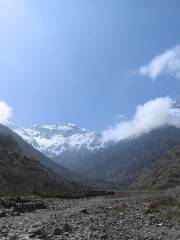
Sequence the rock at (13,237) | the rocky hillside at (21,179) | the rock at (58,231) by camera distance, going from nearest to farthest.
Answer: the rock at (13,237) < the rock at (58,231) < the rocky hillside at (21,179)

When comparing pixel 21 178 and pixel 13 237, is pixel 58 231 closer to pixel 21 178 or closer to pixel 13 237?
pixel 13 237

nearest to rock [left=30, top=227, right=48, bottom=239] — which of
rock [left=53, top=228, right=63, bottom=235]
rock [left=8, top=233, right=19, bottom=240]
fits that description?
rock [left=53, top=228, right=63, bottom=235]

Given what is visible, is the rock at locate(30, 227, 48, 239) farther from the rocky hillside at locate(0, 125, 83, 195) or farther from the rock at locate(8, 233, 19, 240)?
the rocky hillside at locate(0, 125, 83, 195)

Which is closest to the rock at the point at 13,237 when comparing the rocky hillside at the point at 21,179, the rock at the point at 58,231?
Answer: the rock at the point at 58,231

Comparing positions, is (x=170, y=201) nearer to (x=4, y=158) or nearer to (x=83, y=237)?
(x=83, y=237)

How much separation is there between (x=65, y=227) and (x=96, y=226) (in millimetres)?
2280

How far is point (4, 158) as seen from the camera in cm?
16688

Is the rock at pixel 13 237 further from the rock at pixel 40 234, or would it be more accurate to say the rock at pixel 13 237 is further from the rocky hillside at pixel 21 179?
the rocky hillside at pixel 21 179

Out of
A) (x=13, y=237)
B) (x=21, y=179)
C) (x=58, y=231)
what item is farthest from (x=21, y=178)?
(x=13, y=237)

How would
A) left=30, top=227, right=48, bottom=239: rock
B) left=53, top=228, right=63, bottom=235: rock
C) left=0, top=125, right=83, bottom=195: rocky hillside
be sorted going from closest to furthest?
left=30, top=227, right=48, bottom=239: rock
left=53, top=228, right=63, bottom=235: rock
left=0, top=125, right=83, bottom=195: rocky hillside

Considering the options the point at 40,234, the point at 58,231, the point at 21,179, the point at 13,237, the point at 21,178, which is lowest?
the point at 13,237

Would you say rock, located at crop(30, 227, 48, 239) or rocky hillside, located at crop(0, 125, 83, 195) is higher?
rocky hillside, located at crop(0, 125, 83, 195)

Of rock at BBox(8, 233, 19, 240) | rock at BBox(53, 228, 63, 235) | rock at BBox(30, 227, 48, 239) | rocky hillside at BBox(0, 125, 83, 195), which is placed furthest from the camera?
rocky hillside at BBox(0, 125, 83, 195)

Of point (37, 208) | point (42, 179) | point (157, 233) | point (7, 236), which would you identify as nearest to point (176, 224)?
point (157, 233)
